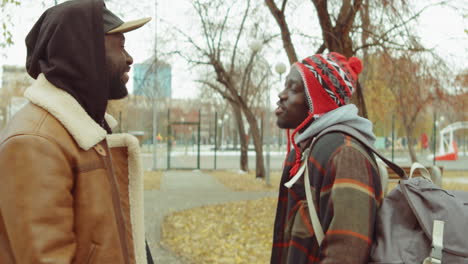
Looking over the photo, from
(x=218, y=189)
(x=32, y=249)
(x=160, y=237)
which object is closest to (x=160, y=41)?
(x=218, y=189)

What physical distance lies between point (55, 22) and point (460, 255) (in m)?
1.58

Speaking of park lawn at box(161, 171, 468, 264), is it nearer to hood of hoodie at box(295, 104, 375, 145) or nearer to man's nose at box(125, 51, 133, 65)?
hood of hoodie at box(295, 104, 375, 145)

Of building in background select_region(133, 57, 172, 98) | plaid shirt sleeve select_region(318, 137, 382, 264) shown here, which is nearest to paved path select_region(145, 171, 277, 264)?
building in background select_region(133, 57, 172, 98)

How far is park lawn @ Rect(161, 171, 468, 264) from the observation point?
5.79 metres

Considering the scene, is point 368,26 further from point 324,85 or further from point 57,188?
point 57,188

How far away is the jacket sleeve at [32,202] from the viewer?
1.29 m

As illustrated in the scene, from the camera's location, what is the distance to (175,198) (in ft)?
36.4

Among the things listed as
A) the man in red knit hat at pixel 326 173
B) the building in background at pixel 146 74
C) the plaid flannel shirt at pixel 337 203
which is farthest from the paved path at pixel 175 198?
the plaid flannel shirt at pixel 337 203

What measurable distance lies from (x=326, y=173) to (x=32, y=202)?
112 centimetres

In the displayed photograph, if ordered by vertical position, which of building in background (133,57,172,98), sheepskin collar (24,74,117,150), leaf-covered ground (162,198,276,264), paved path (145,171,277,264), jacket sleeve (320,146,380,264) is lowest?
paved path (145,171,277,264)

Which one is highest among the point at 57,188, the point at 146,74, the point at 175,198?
the point at 146,74

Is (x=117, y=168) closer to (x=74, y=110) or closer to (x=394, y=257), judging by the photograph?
(x=74, y=110)

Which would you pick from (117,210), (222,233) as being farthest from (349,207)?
(222,233)

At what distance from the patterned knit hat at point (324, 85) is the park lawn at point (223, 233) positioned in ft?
12.4
